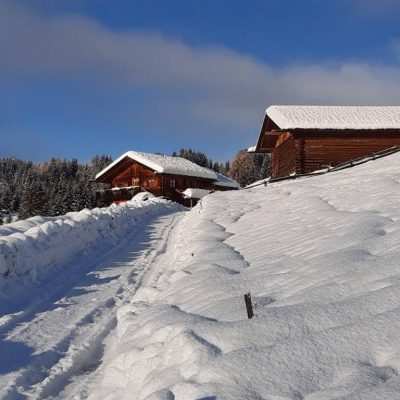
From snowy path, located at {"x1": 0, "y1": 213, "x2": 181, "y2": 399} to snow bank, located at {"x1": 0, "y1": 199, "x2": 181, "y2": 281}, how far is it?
52 cm

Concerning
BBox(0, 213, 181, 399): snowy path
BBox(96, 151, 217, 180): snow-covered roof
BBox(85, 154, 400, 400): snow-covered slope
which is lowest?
BBox(0, 213, 181, 399): snowy path

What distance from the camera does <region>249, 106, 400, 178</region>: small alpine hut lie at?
25.9 meters

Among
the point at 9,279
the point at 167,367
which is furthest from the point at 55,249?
the point at 167,367

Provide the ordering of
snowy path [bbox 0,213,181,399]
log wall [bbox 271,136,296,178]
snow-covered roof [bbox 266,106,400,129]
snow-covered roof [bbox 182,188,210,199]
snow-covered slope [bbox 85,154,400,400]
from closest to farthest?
snow-covered slope [bbox 85,154,400,400]
snowy path [bbox 0,213,181,399]
snow-covered roof [bbox 266,106,400,129]
log wall [bbox 271,136,296,178]
snow-covered roof [bbox 182,188,210,199]

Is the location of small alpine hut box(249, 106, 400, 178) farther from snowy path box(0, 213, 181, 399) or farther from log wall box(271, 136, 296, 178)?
snowy path box(0, 213, 181, 399)

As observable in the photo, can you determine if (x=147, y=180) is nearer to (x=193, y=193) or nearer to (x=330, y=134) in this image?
(x=193, y=193)

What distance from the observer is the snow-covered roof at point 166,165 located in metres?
39.6

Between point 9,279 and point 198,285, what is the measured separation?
134 inches

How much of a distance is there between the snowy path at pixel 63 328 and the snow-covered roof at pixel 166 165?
99.2ft

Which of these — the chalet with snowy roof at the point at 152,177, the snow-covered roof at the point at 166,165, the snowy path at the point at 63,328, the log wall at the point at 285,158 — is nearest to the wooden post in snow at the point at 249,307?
the snowy path at the point at 63,328

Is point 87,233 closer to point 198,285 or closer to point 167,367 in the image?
point 198,285

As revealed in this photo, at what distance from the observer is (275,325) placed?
142 inches

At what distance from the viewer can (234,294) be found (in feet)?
16.3

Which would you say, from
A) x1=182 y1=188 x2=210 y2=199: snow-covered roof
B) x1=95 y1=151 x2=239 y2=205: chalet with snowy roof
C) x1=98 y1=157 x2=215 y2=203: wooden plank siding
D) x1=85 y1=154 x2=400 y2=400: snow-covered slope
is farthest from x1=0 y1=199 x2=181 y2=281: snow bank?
x1=98 y1=157 x2=215 y2=203: wooden plank siding
